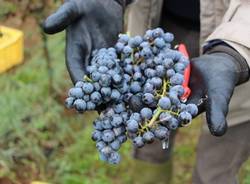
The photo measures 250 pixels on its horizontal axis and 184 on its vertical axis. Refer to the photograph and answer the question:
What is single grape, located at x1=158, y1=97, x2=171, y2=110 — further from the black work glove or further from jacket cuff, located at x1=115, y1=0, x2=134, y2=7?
jacket cuff, located at x1=115, y1=0, x2=134, y2=7

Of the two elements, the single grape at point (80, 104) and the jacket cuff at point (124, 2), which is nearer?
the single grape at point (80, 104)

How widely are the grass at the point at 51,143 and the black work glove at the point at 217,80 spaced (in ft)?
3.22

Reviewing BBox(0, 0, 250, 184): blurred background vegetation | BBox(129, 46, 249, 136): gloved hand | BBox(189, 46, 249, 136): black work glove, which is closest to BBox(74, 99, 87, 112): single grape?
BBox(129, 46, 249, 136): gloved hand

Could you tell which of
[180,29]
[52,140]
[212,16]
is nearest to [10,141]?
[52,140]

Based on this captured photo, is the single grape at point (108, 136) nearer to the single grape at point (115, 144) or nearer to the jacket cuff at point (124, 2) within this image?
the single grape at point (115, 144)

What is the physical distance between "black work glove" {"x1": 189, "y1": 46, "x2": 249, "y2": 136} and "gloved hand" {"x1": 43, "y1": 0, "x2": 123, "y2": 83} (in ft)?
0.88

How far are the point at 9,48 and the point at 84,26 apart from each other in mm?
709

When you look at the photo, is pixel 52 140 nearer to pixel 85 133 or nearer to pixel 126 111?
pixel 85 133

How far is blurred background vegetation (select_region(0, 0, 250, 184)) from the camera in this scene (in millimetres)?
2418

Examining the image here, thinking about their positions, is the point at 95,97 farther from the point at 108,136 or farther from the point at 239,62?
the point at 239,62

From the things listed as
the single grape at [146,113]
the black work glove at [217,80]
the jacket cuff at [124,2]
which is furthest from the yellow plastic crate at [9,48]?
the single grape at [146,113]

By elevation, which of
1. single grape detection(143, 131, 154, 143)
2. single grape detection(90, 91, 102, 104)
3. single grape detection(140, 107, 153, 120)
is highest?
single grape detection(90, 91, 102, 104)

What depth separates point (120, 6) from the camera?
5.33 feet

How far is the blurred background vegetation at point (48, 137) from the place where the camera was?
7.93 ft
